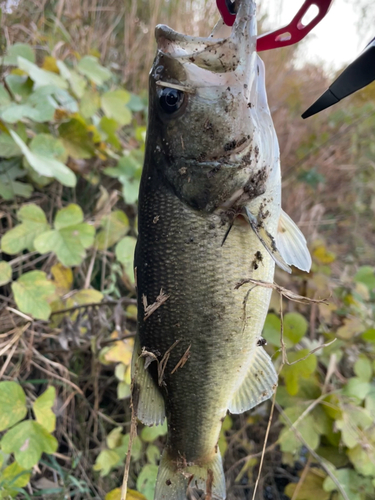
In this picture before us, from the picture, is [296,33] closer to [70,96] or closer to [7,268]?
[7,268]

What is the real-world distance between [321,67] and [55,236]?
3695 mm

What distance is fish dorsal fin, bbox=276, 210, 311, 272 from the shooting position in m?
0.95

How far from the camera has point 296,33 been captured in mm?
758

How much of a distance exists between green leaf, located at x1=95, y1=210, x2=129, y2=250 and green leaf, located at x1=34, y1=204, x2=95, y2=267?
268 millimetres

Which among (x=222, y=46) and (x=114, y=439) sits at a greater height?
(x=222, y=46)

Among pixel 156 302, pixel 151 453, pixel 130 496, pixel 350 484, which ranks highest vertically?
pixel 156 302

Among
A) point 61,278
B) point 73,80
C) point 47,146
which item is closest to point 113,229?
point 61,278

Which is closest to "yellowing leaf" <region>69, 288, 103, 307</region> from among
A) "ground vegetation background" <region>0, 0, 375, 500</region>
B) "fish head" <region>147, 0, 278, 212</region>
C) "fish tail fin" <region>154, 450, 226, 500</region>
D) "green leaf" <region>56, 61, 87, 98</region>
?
"ground vegetation background" <region>0, 0, 375, 500</region>

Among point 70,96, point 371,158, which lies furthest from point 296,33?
point 371,158

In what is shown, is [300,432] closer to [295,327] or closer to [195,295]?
[295,327]

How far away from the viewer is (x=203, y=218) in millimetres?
884

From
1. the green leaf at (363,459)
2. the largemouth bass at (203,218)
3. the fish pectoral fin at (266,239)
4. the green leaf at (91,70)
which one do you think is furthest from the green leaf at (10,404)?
the green leaf at (91,70)

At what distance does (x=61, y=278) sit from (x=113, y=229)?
0.39 metres

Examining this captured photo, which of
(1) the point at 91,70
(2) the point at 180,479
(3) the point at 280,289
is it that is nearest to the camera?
(3) the point at 280,289
